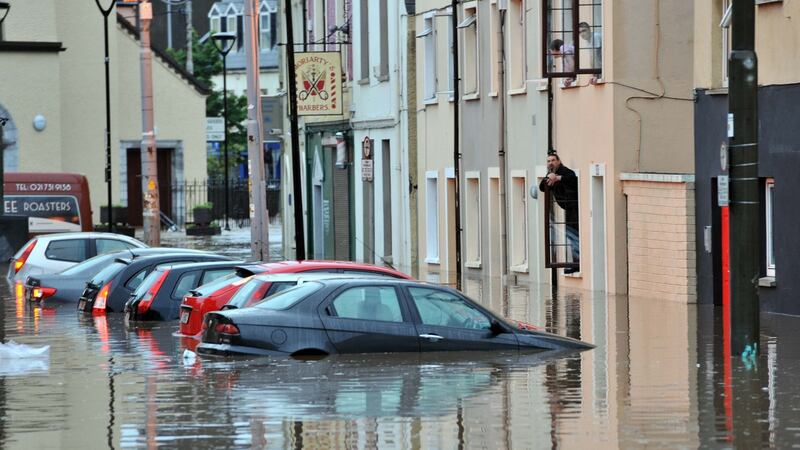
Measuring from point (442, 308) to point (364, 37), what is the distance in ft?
98.1

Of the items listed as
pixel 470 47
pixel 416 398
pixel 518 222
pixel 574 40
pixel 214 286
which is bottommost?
pixel 416 398

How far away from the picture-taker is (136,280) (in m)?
27.4

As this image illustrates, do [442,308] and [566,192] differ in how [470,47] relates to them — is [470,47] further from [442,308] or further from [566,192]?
[442,308]

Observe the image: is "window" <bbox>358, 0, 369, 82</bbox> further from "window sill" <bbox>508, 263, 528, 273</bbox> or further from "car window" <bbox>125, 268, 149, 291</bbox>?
"car window" <bbox>125, 268, 149, 291</bbox>

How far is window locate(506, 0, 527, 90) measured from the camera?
35.6m

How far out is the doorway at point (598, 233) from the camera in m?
30.9

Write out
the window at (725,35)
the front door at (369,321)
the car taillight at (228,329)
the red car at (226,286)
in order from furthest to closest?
the window at (725,35) → the red car at (226,286) → the front door at (369,321) → the car taillight at (228,329)

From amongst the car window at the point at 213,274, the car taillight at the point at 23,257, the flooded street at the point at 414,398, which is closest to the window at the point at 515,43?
the car taillight at the point at 23,257

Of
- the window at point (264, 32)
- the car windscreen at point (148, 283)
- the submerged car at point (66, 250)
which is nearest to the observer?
the car windscreen at point (148, 283)

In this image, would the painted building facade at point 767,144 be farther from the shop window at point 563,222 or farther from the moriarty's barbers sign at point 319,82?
the moriarty's barbers sign at point 319,82

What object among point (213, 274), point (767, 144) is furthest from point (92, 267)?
point (767, 144)

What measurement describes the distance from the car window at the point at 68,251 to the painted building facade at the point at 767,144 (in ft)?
41.6

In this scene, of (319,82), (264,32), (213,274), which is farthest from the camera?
(264,32)

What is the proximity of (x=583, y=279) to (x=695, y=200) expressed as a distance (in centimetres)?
414
